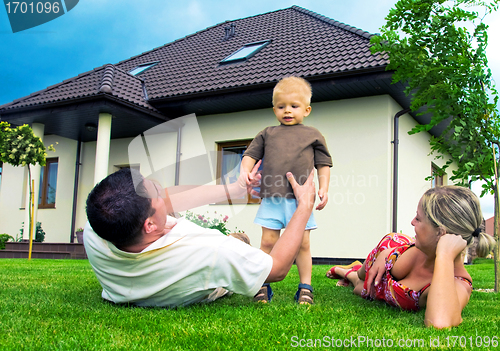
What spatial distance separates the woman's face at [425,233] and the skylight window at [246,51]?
8756 millimetres

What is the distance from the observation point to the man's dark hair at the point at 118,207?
1639 millimetres

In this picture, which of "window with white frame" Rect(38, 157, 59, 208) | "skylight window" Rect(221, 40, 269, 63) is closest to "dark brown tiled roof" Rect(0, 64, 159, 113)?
"window with white frame" Rect(38, 157, 59, 208)

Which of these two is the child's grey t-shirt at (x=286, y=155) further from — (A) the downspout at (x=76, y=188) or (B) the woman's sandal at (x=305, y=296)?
(A) the downspout at (x=76, y=188)

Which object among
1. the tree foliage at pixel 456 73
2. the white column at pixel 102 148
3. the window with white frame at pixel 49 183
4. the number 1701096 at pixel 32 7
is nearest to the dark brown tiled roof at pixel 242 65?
the white column at pixel 102 148

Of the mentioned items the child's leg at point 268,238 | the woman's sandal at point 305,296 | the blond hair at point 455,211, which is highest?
the blond hair at point 455,211

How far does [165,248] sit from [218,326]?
1.37 ft

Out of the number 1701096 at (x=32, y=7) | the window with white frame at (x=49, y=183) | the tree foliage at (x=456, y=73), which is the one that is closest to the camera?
the number 1701096 at (x=32, y=7)

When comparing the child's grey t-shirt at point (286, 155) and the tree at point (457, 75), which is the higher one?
the tree at point (457, 75)

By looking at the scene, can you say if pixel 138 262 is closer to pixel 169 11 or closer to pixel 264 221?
pixel 264 221

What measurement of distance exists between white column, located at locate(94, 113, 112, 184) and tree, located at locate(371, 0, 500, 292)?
6.96 meters

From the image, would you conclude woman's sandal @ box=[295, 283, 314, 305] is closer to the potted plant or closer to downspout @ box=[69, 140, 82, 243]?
the potted plant

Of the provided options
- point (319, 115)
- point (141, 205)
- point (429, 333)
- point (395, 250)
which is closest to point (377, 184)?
point (319, 115)

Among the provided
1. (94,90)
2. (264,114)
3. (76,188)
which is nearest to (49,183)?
(76,188)

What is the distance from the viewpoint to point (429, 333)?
1833 millimetres
